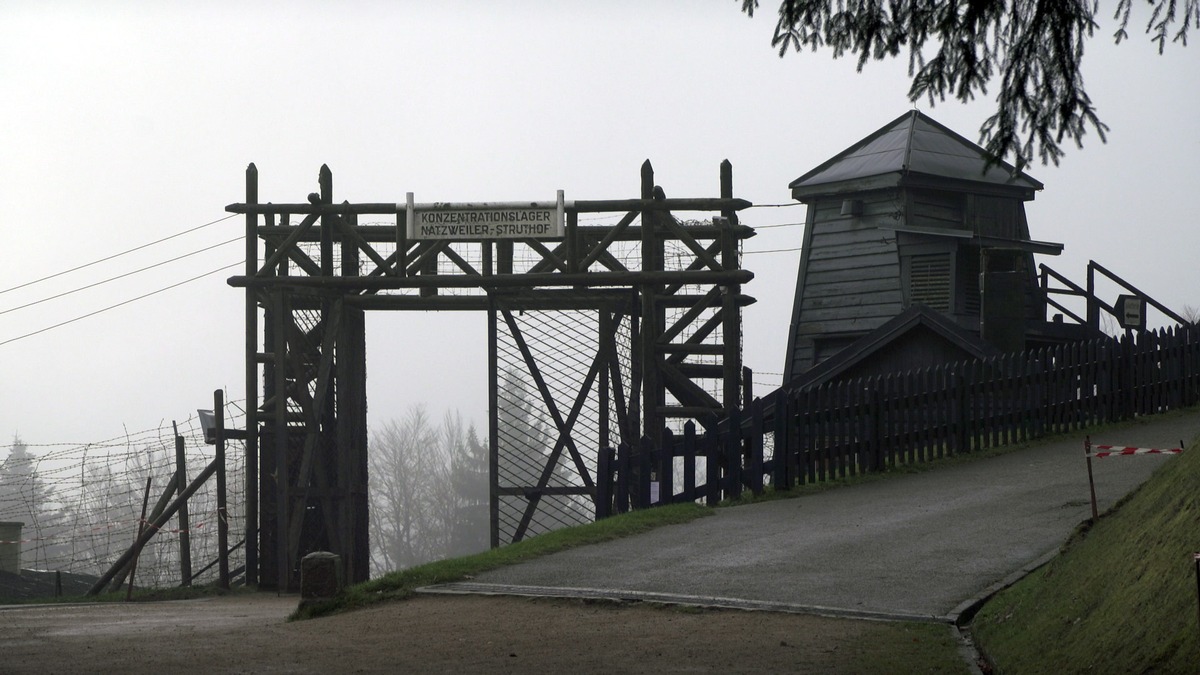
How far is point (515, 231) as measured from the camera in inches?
767

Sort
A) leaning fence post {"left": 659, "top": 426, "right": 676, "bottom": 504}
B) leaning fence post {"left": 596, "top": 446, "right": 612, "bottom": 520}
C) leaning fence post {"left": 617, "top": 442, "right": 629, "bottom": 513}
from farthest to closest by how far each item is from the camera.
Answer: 1. leaning fence post {"left": 596, "top": 446, "right": 612, "bottom": 520}
2. leaning fence post {"left": 617, "top": 442, "right": 629, "bottom": 513}
3. leaning fence post {"left": 659, "top": 426, "right": 676, "bottom": 504}

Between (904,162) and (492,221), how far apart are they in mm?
10635

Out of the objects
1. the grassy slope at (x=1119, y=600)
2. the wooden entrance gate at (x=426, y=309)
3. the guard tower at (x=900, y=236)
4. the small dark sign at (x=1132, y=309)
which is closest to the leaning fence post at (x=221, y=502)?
the wooden entrance gate at (x=426, y=309)

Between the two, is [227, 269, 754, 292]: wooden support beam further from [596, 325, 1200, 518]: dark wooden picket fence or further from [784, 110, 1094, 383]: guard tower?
[784, 110, 1094, 383]: guard tower

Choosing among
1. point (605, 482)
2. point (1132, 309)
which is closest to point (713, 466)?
point (605, 482)

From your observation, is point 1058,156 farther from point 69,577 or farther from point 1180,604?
point 69,577

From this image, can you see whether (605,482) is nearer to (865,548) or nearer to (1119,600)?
(865,548)

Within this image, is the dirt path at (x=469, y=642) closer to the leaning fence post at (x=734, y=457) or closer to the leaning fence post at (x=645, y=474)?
the leaning fence post at (x=645, y=474)

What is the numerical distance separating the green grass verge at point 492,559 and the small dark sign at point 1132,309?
40.2ft

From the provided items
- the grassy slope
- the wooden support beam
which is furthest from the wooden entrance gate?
the grassy slope

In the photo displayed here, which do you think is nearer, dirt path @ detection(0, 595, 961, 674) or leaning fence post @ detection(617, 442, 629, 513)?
dirt path @ detection(0, 595, 961, 674)

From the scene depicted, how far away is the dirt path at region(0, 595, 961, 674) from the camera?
27.8 feet

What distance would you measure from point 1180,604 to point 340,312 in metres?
15.7

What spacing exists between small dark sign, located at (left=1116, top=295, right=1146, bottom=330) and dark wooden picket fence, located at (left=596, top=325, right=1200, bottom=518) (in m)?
3.11
